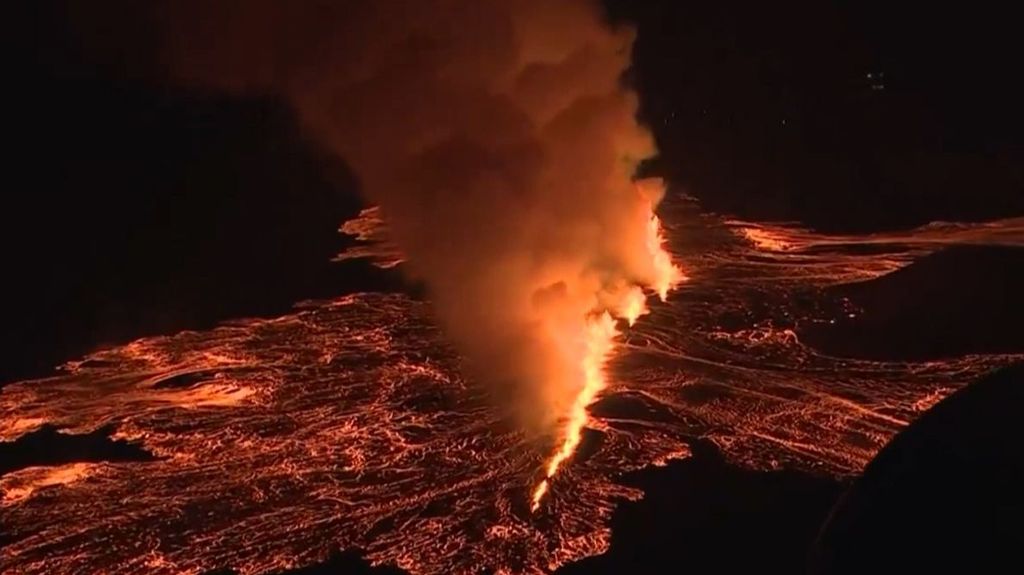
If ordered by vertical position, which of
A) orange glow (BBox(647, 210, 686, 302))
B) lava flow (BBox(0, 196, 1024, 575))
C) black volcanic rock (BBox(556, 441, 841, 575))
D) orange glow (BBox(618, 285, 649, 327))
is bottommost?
black volcanic rock (BBox(556, 441, 841, 575))

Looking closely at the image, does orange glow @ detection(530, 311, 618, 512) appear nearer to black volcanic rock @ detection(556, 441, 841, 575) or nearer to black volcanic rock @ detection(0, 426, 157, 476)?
black volcanic rock @ detection(556, 441, 841, 575)

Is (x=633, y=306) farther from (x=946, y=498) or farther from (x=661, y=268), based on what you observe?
(x=946, y=498)

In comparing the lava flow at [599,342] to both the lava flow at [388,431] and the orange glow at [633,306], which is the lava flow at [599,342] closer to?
the orange glow at [633,306]

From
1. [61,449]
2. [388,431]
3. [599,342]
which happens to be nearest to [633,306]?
[599,342]

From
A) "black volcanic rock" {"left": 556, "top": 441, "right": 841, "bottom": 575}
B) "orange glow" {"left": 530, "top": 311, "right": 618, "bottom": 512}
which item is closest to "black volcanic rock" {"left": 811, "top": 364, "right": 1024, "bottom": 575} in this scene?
"black volcanic rock" {"left": 556, "top": 441, "right": 841, "bottom": 575}

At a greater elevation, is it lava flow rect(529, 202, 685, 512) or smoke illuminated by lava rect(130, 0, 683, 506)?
smoke illuminated by lava rect(130, 0, 683, 506)

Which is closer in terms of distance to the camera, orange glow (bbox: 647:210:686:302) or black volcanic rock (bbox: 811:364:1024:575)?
black volcanic rock (bbox: 811:364:1024:575)

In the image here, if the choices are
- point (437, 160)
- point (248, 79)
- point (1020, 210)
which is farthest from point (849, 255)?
point (248, 79)
